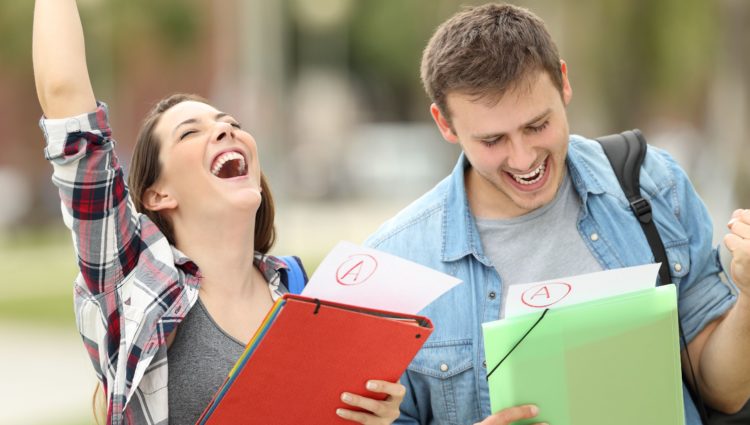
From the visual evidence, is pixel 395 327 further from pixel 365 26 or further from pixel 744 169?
pixel 365 26

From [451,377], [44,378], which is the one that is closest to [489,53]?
[451,377]

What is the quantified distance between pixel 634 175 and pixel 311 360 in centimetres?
130

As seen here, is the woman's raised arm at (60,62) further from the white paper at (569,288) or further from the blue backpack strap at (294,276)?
the white paper at (569,288)

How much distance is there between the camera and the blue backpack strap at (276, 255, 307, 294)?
3.67 meters

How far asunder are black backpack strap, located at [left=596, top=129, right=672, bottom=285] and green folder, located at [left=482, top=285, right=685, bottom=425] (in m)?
0.48

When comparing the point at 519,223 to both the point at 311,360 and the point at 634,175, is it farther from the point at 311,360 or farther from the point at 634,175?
the point at 311,360

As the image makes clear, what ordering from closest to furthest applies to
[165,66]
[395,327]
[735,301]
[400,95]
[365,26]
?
[395,327] → [735,301] → [165,66] → [365,26] → [400,95]

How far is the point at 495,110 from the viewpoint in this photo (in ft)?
11.4

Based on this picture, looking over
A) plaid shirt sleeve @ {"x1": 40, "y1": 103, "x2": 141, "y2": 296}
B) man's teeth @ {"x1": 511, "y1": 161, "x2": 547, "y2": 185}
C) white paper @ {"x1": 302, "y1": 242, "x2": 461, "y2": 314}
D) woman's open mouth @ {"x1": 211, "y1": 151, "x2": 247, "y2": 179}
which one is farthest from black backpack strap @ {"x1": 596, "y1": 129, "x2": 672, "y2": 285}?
plaid shirt sleeve @ {"x1": 40, "y1": 103, "x2": 141, "y2": 296}

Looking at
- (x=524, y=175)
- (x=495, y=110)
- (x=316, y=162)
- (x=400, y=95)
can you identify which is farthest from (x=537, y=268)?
(x=400, y=95)

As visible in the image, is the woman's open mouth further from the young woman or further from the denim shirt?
the denim shirt

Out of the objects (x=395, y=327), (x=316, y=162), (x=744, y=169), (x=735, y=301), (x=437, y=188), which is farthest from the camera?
(x=316, y=162)

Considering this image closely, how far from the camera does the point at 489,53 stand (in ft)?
11.6

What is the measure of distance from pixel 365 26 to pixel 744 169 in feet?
111
